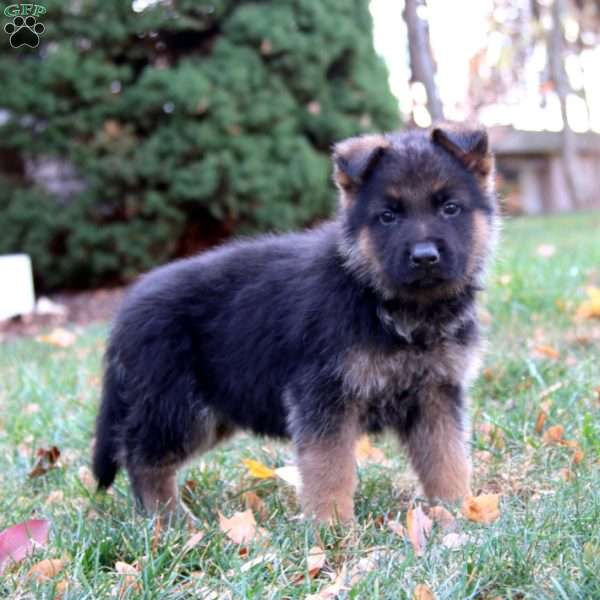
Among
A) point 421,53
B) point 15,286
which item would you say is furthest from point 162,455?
point 421,53

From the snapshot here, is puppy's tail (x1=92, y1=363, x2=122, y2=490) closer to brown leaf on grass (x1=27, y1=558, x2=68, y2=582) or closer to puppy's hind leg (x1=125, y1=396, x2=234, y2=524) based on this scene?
puppy's hind leg (x1=125, y1=396, x2=234, y2=524)

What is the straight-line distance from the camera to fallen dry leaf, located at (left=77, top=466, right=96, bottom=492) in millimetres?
4016

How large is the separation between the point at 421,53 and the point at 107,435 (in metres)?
6.36

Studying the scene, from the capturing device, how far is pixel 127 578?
272 centimetres

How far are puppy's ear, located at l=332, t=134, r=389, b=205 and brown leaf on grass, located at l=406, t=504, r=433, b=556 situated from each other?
128 centimetres

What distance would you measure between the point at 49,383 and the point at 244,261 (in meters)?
2.42

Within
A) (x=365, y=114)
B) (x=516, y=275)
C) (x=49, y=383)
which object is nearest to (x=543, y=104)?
(x=365, y=114)

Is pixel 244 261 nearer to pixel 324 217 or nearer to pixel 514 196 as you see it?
pixel 324 217

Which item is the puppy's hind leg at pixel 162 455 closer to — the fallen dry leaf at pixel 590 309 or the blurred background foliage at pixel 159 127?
the fallen dry leaf at pixel 590 309

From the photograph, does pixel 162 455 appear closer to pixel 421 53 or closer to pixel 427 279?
pixel 427 279

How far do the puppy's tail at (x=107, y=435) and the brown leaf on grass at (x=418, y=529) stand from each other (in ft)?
4.68

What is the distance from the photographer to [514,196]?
19.4 m

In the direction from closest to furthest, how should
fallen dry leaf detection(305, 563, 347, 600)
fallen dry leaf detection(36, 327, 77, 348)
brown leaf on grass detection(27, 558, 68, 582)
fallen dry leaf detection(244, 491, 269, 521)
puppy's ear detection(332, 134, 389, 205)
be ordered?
fallen dry leaf detection(305, 563, 347, 600), brown leaf on grass detection(27, 558, 68, 582), puppy's ear detection(332, 134, 389, 205), fallen dry leaf detection(244, 491, 269, 521), fallen dry leaf detection(36, 327, 77, 348)

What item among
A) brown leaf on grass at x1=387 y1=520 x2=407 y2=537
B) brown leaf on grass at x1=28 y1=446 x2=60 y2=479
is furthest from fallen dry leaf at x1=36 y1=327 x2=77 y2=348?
brown leaf on grass at x1=387 y1=520 x2=407 y2=537
